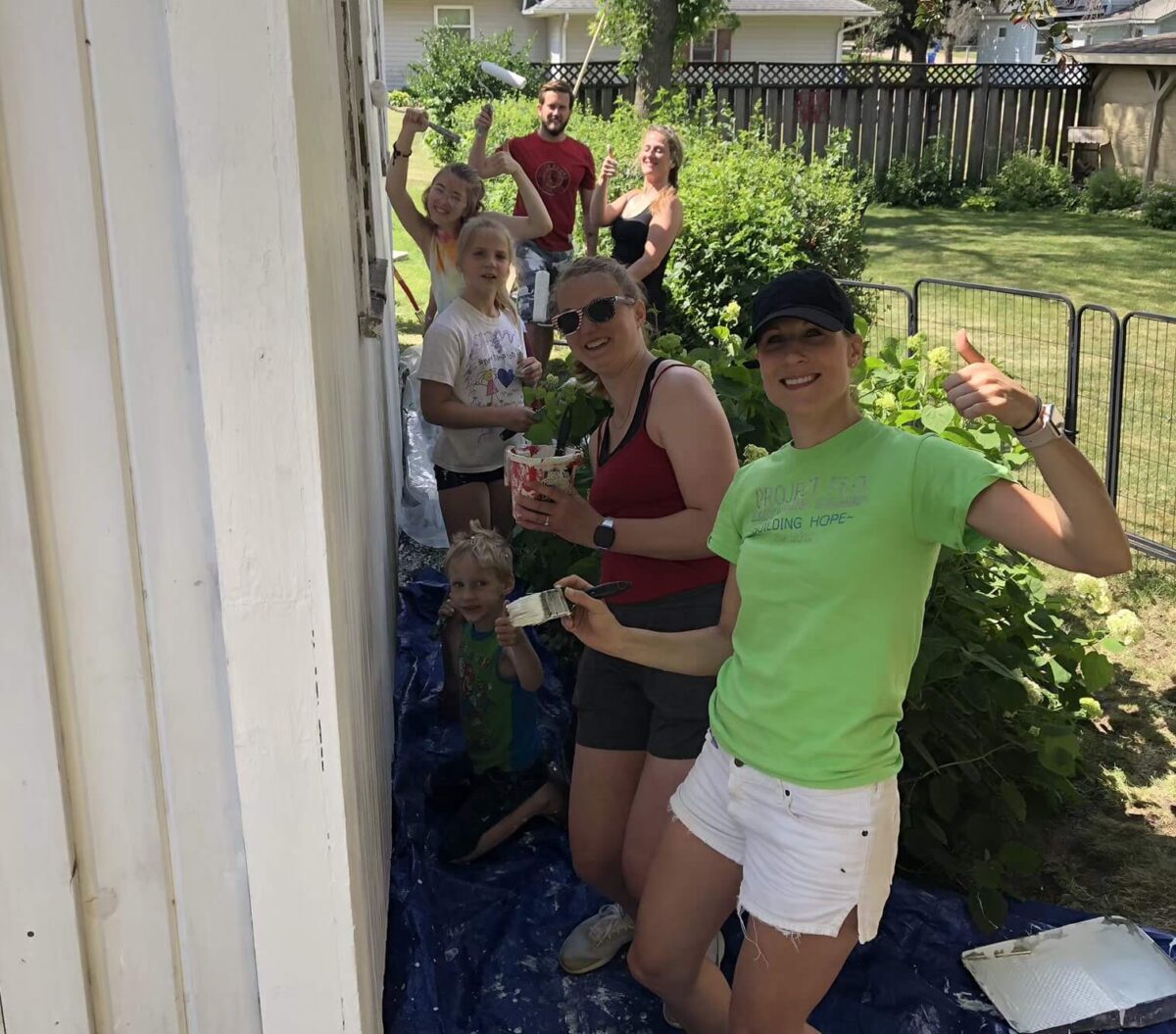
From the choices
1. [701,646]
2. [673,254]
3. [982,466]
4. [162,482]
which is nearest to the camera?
[162,482]

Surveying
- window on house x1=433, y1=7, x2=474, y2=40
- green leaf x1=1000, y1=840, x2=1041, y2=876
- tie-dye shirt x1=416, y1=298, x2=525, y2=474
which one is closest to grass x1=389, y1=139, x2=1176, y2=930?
green leaf x1=1000, y1=840, x2=1041, y2=876

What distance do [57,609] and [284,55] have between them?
0.94m

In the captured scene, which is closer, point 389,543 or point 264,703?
point 264,703

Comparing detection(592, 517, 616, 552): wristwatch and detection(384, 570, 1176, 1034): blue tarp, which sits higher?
detection(592, 517, 616, 552): wristwatch

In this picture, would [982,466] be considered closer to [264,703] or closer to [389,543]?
[264,703]

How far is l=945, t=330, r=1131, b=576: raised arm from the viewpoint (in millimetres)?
1904

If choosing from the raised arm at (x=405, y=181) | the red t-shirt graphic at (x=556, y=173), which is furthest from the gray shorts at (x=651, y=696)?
the red t-shirt graphic at (x=556, y=173)

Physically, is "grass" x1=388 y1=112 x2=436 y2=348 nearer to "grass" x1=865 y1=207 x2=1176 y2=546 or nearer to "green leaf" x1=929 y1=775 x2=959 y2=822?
"grass" x1=865 y1=207 x2=1176 y2=546

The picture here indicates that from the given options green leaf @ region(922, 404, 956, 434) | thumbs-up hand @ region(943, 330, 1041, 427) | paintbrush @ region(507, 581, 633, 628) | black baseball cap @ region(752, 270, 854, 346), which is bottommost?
paintbrush @ region(507, 581, 633, 628)

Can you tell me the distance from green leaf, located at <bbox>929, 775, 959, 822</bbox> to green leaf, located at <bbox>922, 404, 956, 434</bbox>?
3.88 ft

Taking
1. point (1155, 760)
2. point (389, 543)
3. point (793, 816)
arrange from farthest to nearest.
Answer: point (389, 543)
point (1155, 760)
point (793, 816)

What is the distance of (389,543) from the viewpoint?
5.27m

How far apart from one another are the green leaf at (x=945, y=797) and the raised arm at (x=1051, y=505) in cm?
174

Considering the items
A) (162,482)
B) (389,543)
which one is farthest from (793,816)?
(389,543)
